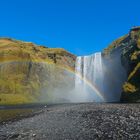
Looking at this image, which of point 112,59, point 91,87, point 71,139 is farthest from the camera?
Result: point 91,87

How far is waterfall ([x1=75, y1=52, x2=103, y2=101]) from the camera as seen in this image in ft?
547

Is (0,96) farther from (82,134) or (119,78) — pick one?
(82,134)

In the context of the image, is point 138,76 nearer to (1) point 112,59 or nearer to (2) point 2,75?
(1) point 112,59

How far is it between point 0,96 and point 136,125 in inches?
5655

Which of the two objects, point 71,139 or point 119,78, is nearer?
point 71,139

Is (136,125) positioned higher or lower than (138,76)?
lower

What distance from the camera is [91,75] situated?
16912cm

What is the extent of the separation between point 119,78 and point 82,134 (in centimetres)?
12149

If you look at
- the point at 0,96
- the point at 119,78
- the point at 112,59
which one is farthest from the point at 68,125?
the point at 0,96

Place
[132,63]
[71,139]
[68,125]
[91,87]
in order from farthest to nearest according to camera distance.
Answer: [91,87] → [132,63] → [68,125] → [71,139]

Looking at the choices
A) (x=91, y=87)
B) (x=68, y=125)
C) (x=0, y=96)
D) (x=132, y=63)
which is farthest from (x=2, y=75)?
(x=68, y=125)

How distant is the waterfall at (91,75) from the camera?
547ft

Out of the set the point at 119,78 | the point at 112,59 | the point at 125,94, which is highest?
the point at 112,59

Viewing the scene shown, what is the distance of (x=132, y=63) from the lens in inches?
4158
